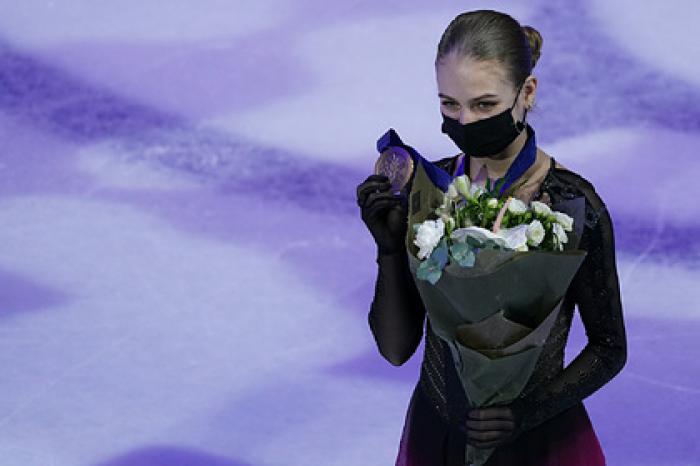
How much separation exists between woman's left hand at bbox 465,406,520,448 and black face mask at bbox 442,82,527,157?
488 millimetres

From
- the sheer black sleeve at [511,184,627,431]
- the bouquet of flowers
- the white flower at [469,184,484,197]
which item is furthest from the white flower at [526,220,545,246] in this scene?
the sheer black sleeve at [511,184,627,431]

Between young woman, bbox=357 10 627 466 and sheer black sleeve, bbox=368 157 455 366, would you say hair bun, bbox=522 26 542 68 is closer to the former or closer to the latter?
young woman, bbox=357 10 627 466

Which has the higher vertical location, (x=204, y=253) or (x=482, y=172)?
(x=204, y=253)

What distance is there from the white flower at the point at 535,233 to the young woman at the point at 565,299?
0.28 metres

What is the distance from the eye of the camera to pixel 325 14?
25.2 ft

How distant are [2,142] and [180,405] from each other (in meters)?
2.68

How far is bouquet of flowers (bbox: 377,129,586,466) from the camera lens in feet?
6.91

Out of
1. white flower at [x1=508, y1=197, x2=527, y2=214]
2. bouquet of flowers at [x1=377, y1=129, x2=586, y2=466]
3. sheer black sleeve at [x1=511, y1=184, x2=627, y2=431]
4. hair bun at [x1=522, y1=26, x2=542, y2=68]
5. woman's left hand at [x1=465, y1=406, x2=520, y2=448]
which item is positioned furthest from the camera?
hair bun at [x1=522, y1=26, x2=542, y2=68]

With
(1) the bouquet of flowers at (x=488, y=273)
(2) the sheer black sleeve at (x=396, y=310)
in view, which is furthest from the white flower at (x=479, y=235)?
(2) the sheer black sleeve at (x=396, y=310)

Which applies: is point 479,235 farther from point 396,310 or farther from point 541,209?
point 396,310

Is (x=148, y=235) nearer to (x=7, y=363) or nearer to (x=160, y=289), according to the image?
(x=160, y=289)

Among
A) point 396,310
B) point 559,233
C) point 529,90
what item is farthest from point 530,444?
point 529,90

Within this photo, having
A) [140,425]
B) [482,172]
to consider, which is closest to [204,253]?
[140,425]

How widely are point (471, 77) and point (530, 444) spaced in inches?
27.5
